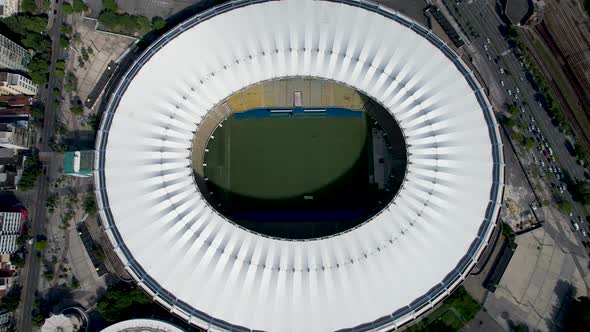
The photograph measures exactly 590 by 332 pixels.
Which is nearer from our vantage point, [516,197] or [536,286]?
[536,286]

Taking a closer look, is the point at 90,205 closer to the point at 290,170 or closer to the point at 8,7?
the point at 290,170

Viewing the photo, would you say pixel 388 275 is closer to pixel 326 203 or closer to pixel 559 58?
→ pixel 326 203

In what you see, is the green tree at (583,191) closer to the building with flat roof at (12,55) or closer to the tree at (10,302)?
the tree at (10,302)

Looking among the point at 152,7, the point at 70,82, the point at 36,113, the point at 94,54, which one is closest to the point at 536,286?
the point at 152,7

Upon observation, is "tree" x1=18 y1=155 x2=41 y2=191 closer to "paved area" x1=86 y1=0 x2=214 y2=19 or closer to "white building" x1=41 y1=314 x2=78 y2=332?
"white building" x1=41 y1=314 x2=78 y2=332

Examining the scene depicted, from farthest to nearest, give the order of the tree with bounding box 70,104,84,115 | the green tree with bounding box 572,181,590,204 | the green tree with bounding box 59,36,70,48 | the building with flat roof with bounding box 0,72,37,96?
the green tree with bounding box 59,36,70,48, the tree with bounding box 70,104,84,115, the building with flat roof with bounding box 0,72,37,96, the green tree with bounding box 572,181,590,204

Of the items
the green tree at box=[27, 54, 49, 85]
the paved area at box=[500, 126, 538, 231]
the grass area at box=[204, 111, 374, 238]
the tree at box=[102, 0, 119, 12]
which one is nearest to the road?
the green tree at box=[27, 54, 49, 85]
